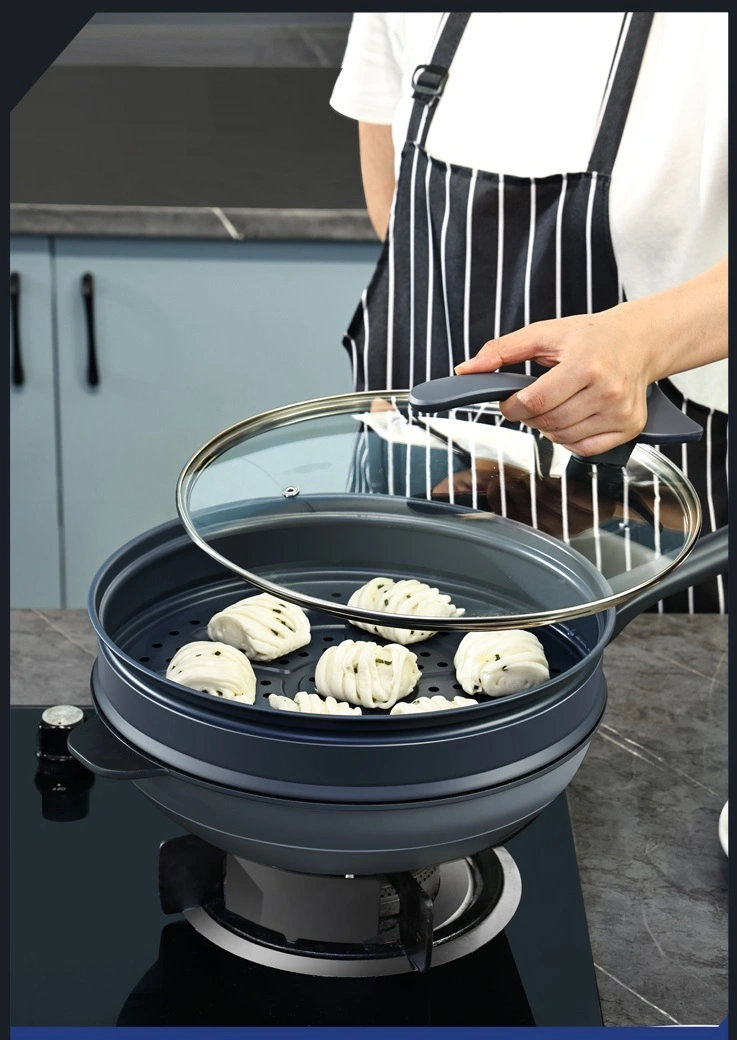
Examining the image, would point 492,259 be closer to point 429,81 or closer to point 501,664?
point 429,81

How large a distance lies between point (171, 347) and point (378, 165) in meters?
0.53

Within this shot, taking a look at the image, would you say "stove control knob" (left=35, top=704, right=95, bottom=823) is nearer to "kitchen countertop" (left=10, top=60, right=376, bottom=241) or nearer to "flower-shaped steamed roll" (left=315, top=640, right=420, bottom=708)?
"flower-shaped steamed roll" (left=315, top=640, right=420, bottom=708)

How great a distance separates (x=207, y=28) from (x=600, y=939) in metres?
2.22

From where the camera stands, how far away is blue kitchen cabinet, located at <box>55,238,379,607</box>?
Result: 1764mm

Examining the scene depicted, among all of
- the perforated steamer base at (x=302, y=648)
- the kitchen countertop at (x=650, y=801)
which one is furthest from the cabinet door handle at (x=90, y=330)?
the perforated steamer base at (x=302, y=648)

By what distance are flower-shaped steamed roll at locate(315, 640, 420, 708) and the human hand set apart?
17 centimetres

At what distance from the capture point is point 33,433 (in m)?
1.87

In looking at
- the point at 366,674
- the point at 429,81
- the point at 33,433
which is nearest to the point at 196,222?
the point at 33,433

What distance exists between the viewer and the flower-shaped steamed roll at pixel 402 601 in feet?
2.14

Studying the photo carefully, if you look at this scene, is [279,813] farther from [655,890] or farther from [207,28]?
[207,28]

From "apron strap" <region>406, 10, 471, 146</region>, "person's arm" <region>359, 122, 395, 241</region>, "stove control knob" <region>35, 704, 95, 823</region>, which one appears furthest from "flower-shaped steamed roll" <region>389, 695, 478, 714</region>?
"person's arm" <region>359, 122, 395, 241</region>

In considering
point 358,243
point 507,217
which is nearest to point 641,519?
point 507,217

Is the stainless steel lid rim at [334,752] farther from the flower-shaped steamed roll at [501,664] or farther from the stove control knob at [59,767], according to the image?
the stove control knob at [59,767]

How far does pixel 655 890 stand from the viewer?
2.32ft
